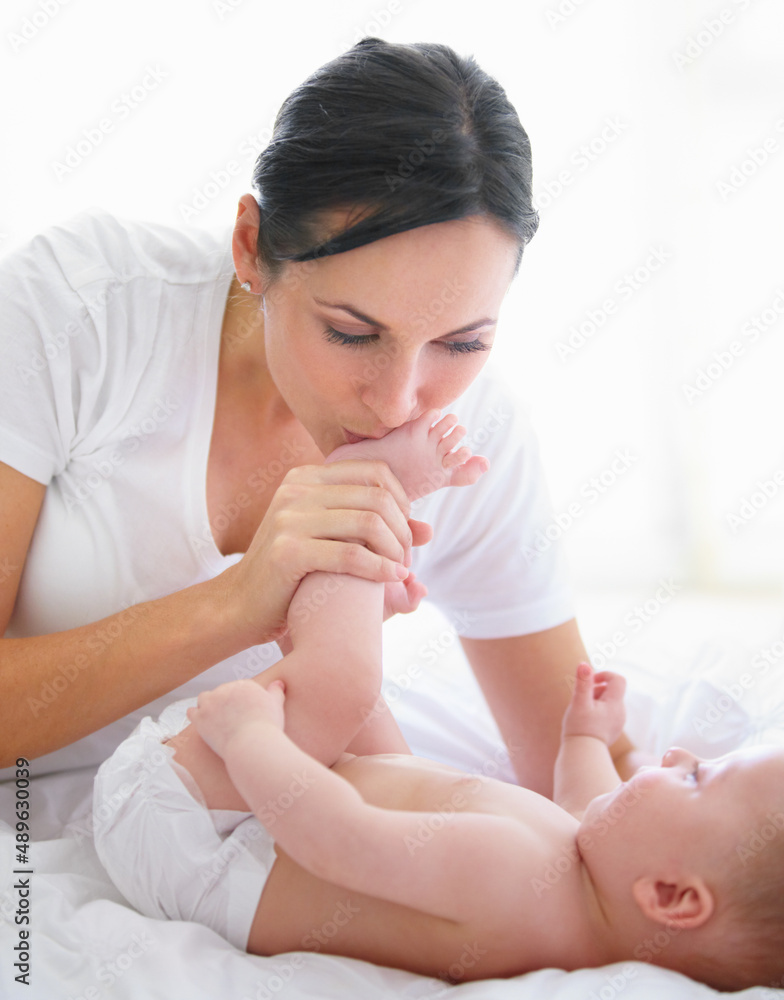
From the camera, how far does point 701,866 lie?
101 cm

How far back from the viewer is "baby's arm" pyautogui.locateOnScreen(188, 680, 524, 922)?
3.03 ft

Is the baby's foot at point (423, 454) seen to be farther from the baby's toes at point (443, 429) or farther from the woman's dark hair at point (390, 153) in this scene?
the woman's dark hair at point (390, 153)

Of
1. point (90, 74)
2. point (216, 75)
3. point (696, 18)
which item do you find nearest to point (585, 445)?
point (696, 18)

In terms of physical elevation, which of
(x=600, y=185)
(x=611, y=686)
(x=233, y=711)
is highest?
(x=600, y=185)

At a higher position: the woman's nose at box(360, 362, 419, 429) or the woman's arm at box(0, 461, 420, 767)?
the woman's nose at box(360, 362, 419, 429)

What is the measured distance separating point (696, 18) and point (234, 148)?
165 centimetres

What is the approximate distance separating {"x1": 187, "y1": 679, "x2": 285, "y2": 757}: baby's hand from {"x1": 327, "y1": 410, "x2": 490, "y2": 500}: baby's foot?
1.12 feet

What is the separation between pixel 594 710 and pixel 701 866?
0.41 metres

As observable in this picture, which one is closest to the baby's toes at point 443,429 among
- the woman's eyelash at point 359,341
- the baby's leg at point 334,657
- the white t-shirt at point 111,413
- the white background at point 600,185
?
the woman's eyelash at point 359,341

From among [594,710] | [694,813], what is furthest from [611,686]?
[694,813]

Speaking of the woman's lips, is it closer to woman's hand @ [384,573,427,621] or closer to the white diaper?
woman's hand @ [384,573,427,621]

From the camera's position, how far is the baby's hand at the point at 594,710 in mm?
1409

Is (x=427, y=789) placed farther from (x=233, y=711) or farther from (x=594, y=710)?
(x=594, y=710)

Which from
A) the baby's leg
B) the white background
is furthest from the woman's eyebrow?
the white background
